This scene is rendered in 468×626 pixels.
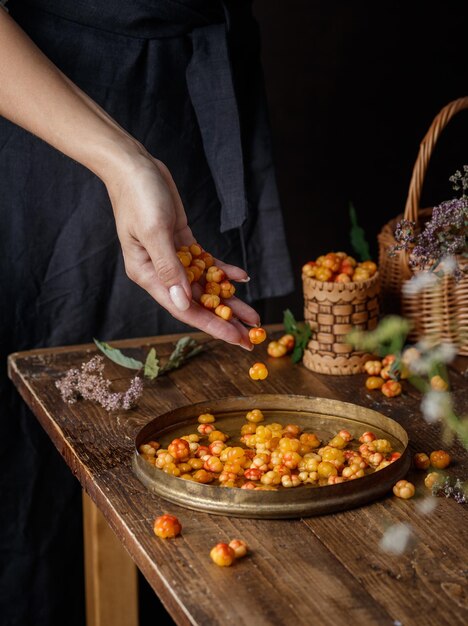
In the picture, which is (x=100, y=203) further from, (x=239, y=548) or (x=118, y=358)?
(x=239, y=548)

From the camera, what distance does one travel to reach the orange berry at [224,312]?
61.9 inches

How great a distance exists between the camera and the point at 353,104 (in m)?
3.17

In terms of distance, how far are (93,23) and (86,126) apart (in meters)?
0.48

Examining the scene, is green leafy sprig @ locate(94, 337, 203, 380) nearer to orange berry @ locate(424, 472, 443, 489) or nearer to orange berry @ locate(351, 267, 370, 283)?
orange berry @ locate(351, 267, 370, 283)

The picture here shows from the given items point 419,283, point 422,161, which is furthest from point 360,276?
point 422,161

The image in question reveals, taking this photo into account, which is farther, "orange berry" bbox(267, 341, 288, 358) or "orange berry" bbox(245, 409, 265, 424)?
"orange berry" bbox(267, 341, 288, 358)

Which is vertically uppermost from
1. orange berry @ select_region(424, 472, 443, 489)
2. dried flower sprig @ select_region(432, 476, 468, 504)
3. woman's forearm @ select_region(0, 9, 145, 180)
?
woman's forearm @ select_region(0, 9, 145, 180)

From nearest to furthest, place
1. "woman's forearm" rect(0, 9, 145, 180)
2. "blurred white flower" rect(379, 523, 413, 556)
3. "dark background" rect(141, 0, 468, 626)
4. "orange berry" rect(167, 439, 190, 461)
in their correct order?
"blurred white flower" rect(379, 523, 413, 556) → "orange berry" rect(167, 439, 190, 461) → "woman's forearm" rect(0, 9, 145, 180) → "dark background" rect(141, 0, 468, 626)

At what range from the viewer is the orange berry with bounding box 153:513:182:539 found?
1.23m

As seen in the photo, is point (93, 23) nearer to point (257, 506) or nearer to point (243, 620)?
point (257, 506)

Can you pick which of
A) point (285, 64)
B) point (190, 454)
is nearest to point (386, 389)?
point (190, 454)

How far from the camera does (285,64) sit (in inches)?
121

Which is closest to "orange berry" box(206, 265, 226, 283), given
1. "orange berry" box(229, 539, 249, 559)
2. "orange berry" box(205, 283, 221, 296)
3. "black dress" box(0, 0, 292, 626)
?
"orange berry" box(205, 283, 221, 296)

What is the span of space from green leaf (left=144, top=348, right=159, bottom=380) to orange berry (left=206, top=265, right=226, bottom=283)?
27cm
